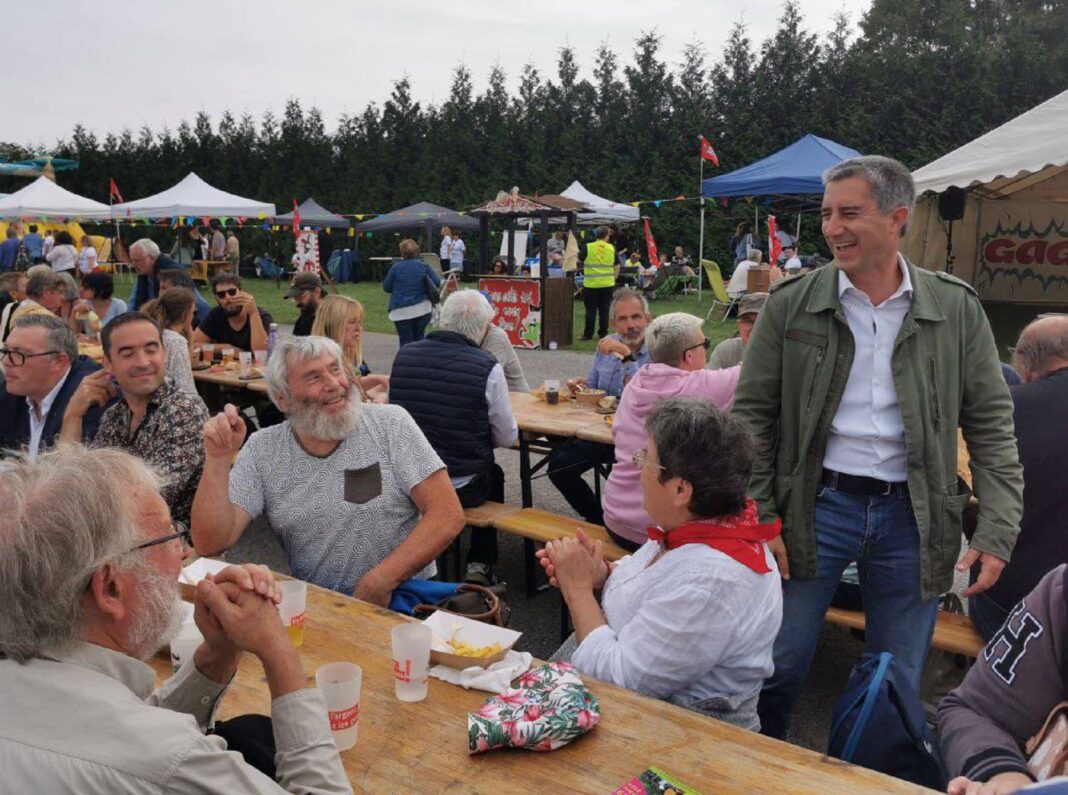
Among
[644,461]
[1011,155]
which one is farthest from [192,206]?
[644,461]

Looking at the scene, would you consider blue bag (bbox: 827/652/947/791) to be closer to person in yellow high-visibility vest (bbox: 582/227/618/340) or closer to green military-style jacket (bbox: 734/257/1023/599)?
green military-style jacket (bbox: 734/257/1023/599)

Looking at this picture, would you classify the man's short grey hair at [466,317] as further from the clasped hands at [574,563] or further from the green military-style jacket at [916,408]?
the clasped hands at [574,563]

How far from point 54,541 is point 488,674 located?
0.99 m

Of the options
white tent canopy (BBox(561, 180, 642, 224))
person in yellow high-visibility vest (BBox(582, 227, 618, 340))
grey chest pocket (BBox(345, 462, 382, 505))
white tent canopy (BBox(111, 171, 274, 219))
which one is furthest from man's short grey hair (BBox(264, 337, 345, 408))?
white tent canopy (BBox(561, 180, 642, 224))

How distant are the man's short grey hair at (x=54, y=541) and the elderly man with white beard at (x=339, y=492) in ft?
5.14

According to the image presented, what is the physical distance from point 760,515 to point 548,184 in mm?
26703

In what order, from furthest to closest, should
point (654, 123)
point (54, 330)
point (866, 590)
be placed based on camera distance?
point (654, 123), point (54, 330), point (866, 590)

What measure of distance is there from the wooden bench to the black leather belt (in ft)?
2.50

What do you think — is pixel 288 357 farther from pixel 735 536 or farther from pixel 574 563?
pixel 735 536

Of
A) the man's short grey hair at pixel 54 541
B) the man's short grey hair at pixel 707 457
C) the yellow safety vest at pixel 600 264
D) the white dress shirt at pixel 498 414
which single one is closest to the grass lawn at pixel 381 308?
the yellow safety vest at pixel 600 264

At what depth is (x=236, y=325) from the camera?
24.3 feet

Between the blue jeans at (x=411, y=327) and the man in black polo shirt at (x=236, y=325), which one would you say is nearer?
the man in black polo shirt at (x=236, y=325)

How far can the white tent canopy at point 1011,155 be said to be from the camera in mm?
6696

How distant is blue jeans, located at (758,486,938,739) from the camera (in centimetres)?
252
